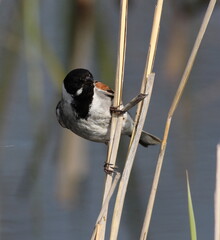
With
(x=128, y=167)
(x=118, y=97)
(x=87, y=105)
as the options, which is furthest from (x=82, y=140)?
(x=128, y=167)

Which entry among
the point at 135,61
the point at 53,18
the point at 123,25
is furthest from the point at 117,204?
the point at 53,18

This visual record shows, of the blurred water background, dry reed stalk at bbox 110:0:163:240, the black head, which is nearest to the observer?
dry reed stalk at bbox 110:0:163:240

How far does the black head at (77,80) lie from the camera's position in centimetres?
314

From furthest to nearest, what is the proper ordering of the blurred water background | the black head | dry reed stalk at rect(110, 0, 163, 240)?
the blurred water background → the black head → dry reed stalk at rect(110, 0, 163, 240)

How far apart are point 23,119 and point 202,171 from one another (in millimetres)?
1050

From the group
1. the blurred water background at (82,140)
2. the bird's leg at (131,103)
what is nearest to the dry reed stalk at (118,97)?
the bird's leg at (131,103)

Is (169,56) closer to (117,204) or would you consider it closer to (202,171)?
(202,171)

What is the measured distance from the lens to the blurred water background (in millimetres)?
4090

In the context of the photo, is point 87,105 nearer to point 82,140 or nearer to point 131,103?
point 131,103

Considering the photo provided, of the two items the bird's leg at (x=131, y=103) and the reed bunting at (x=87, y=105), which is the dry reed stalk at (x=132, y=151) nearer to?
the bird's leg at (x=131, y=103)

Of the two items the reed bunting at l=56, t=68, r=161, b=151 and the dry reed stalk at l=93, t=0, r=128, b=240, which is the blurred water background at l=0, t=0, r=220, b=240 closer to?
the reed bunting at l=56, t=68, r=161, b=151

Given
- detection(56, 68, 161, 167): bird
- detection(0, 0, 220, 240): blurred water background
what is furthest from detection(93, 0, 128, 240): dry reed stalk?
detection(0, 0, 220, 240): blurred water background

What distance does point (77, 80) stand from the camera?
315 centimetres

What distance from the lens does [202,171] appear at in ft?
14.3
